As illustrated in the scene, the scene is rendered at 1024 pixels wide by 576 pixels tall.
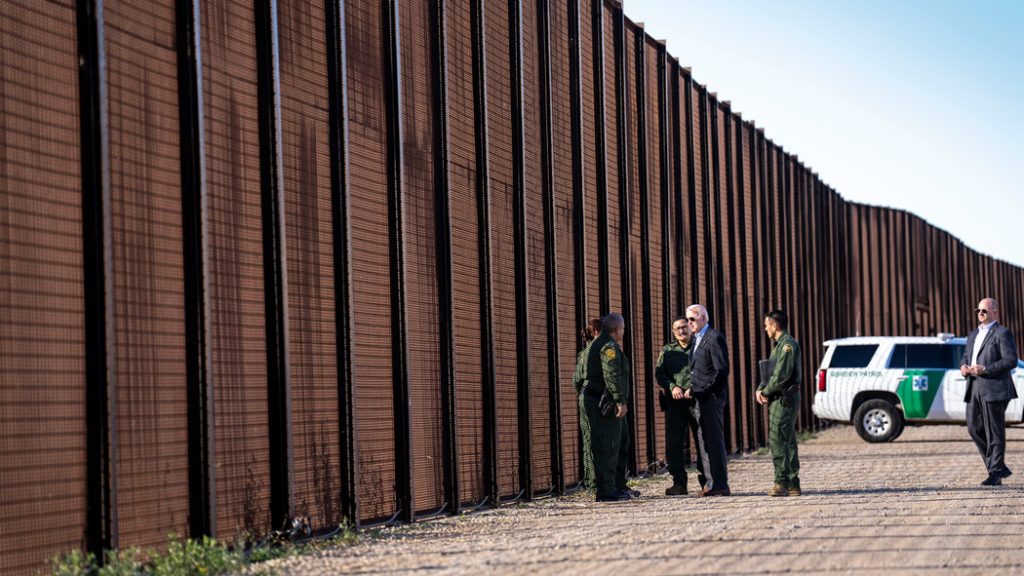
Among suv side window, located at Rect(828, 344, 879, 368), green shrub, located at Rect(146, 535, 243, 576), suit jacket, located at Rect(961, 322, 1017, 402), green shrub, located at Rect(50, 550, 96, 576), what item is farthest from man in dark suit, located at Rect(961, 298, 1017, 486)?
suv side window, located at Rect(828, 344, 879, 368)

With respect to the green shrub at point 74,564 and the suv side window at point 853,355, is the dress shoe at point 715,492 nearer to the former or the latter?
the green shrub at point 74,564

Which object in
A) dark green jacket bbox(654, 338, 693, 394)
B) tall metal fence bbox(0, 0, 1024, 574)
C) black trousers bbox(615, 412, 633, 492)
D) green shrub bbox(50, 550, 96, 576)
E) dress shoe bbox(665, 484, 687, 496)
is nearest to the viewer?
green shrub bbox(50, 550, 96, 576)

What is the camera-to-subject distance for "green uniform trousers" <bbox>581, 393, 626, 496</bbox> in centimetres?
1342

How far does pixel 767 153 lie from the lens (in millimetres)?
27953

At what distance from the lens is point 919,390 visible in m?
24.4

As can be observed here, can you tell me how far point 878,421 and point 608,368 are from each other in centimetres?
1290

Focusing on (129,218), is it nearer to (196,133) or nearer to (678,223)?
(196,133)

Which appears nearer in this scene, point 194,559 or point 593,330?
point 194,559

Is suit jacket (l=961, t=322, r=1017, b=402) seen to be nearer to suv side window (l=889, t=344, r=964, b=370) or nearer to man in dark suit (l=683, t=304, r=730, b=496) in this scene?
man in dark suit (l=683, t=304, r=730, b=496)

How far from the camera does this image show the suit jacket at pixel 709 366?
13.8m

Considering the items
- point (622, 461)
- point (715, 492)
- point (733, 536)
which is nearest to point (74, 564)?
point (733, 536)

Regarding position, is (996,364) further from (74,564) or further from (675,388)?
(74,564)

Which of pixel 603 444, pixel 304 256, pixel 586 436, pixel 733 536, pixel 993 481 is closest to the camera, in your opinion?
pixel 733 536

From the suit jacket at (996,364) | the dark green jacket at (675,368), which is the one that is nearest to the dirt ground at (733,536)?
the suit jacket at (996,364)
